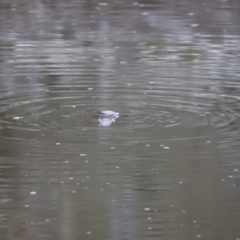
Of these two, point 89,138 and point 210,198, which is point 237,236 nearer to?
point 210,198

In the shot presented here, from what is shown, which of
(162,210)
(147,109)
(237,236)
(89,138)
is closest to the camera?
(237,236)

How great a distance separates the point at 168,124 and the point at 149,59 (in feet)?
11.3

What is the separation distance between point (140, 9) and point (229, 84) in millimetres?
7460

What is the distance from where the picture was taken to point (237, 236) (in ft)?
16.1

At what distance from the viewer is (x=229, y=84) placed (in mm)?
9062

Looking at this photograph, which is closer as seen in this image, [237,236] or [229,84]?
[237,236]

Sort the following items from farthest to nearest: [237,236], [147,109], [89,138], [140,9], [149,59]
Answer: [140,9]
[149,59]
[147,109]
[89,138]
[237,236]

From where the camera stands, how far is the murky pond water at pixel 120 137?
5203mm

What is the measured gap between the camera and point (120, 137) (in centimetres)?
687

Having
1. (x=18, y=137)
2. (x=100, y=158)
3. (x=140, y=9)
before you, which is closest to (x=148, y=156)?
(x=100, y=158)

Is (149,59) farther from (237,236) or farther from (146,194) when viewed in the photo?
(237,236)

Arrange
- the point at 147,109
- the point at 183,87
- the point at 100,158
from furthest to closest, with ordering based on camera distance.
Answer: the point at 183,87 → the point at 147,109 → the point at 100,158

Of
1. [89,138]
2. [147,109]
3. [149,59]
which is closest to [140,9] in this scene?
[149,59]

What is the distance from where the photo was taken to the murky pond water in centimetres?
520
